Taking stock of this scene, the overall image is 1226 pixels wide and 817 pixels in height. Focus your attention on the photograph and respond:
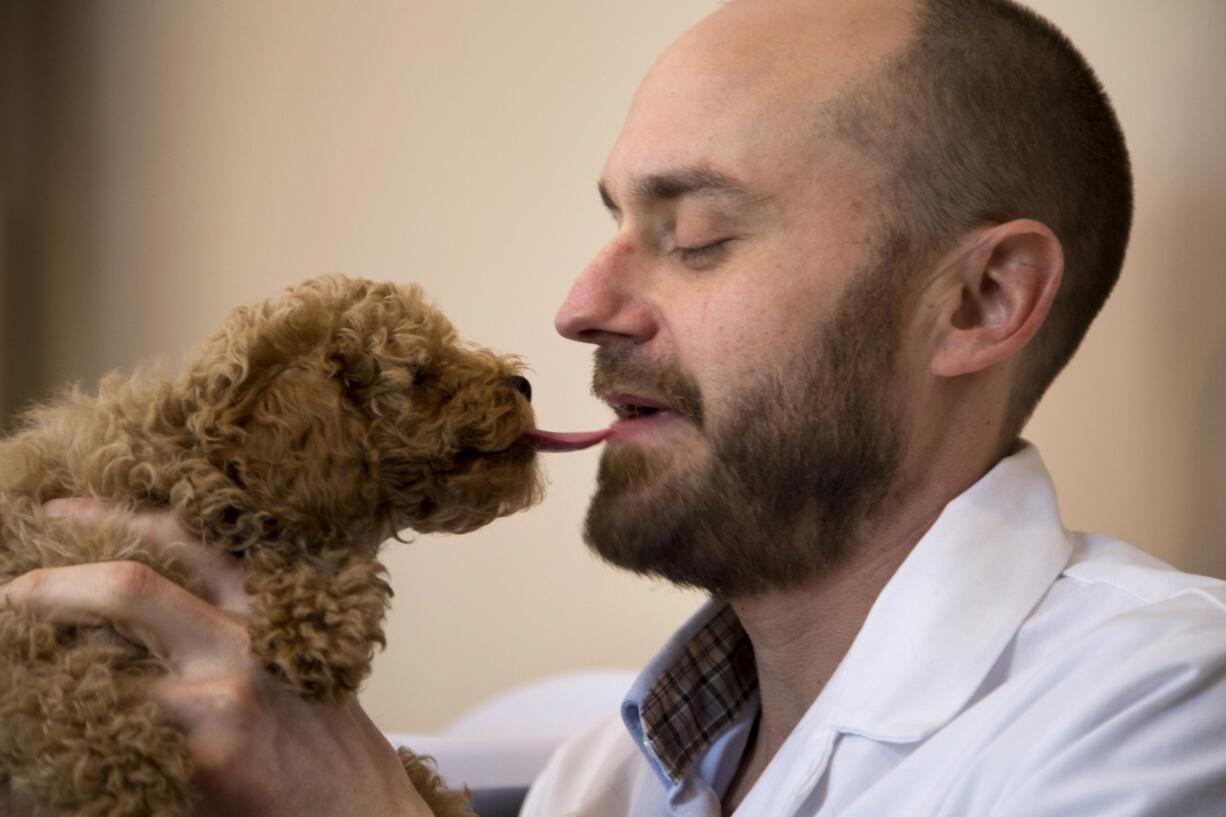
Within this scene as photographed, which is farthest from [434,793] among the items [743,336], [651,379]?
[743,336]

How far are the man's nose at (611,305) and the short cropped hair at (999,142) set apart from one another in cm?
30

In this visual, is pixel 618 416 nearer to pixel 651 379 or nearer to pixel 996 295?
pixel 651 379

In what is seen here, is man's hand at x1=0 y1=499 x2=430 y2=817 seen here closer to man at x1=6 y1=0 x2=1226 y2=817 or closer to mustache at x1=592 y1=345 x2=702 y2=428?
man at x1=6 y1=0 x2=1226 y2=817

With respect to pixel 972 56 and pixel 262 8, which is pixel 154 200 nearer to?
pixel 262 8

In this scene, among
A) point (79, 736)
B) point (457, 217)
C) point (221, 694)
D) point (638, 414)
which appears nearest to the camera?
point (79, 736)

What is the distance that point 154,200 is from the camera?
11.1 ft

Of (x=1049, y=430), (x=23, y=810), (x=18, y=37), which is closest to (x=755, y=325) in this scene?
(x=1049, y=430)

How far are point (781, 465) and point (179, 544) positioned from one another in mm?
705

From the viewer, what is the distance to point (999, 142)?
149cm

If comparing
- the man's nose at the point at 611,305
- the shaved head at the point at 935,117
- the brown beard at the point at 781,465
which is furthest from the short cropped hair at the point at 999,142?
the man's nose at the point at 611,305

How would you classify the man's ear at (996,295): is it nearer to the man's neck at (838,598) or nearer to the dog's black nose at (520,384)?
the man's neck at (838,598)

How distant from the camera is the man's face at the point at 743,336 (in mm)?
1456

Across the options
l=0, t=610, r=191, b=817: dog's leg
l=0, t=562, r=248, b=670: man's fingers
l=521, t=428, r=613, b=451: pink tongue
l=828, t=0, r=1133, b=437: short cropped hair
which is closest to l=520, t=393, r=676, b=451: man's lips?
l=521, t=428, r=613, b=451: pink tongue

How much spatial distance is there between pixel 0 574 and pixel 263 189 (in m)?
1.99
